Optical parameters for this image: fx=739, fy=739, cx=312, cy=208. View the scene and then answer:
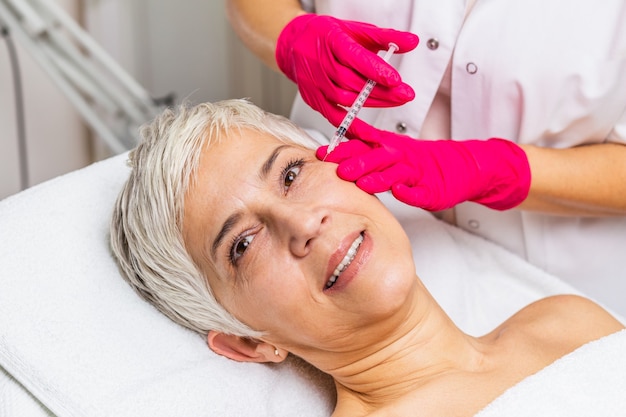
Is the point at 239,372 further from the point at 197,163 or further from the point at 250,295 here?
the point at 197,163

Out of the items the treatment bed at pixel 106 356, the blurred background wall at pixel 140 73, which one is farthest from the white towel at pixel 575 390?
the blurred background wall at pixel 140 73

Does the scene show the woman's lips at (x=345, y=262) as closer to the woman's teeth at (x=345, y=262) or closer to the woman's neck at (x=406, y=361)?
the woman's teeth at (x=345, y=262)

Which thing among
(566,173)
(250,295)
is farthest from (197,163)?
(566,173)

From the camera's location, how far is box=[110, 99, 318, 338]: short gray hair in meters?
1.32

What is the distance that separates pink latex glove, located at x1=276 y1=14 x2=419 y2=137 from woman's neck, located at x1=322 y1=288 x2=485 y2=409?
1.27 ft

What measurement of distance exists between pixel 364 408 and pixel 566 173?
62cm

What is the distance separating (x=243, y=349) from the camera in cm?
143

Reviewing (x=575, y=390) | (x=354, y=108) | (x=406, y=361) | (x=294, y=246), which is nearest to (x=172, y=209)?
(x=294, y=246)

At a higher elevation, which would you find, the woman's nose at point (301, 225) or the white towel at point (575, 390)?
the woman's nose at point (301, 225)

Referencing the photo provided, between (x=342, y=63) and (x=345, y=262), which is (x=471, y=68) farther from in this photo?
(x=345, y=262)

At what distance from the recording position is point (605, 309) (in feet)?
5.22

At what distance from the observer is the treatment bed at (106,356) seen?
47.0 inches

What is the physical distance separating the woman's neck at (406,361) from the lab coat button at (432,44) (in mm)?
515

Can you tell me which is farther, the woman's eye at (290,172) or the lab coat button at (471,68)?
the lab coat button at (471,68)
